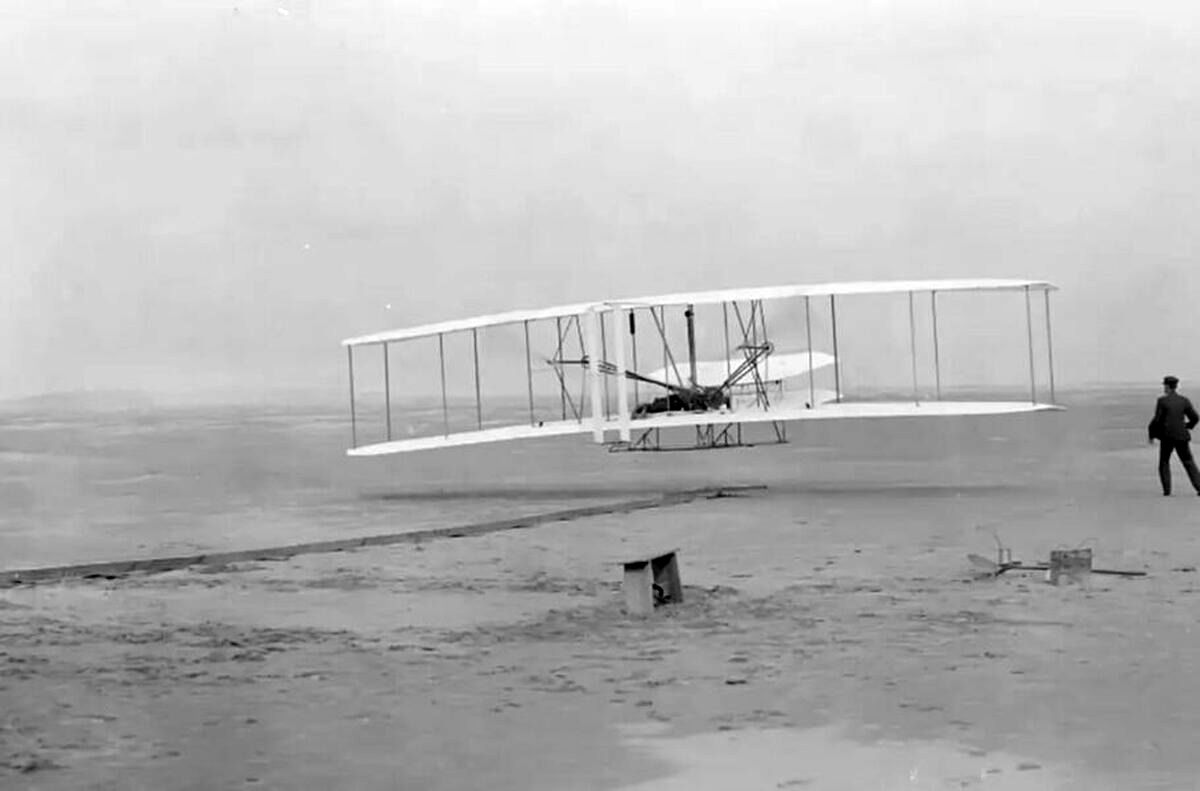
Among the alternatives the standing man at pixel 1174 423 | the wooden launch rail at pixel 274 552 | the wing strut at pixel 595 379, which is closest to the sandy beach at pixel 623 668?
the wooden launch rail at pixel 274 552

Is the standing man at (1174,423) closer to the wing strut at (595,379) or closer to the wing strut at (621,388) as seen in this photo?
the wing strut at (621,388)

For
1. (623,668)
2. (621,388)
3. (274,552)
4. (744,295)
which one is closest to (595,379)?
(621,388)

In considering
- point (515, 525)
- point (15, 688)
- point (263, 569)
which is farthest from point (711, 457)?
point (15, 688)

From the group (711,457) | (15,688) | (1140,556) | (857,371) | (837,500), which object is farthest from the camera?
(711,457)

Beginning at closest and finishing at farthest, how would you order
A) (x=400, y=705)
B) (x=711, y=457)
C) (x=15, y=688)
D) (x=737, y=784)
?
(x=737, y=784) < (x=400, y=705) < (x=15, y=688) < (x=711, y=457)

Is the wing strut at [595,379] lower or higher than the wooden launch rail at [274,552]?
higher

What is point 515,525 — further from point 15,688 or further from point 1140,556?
point 15,688
